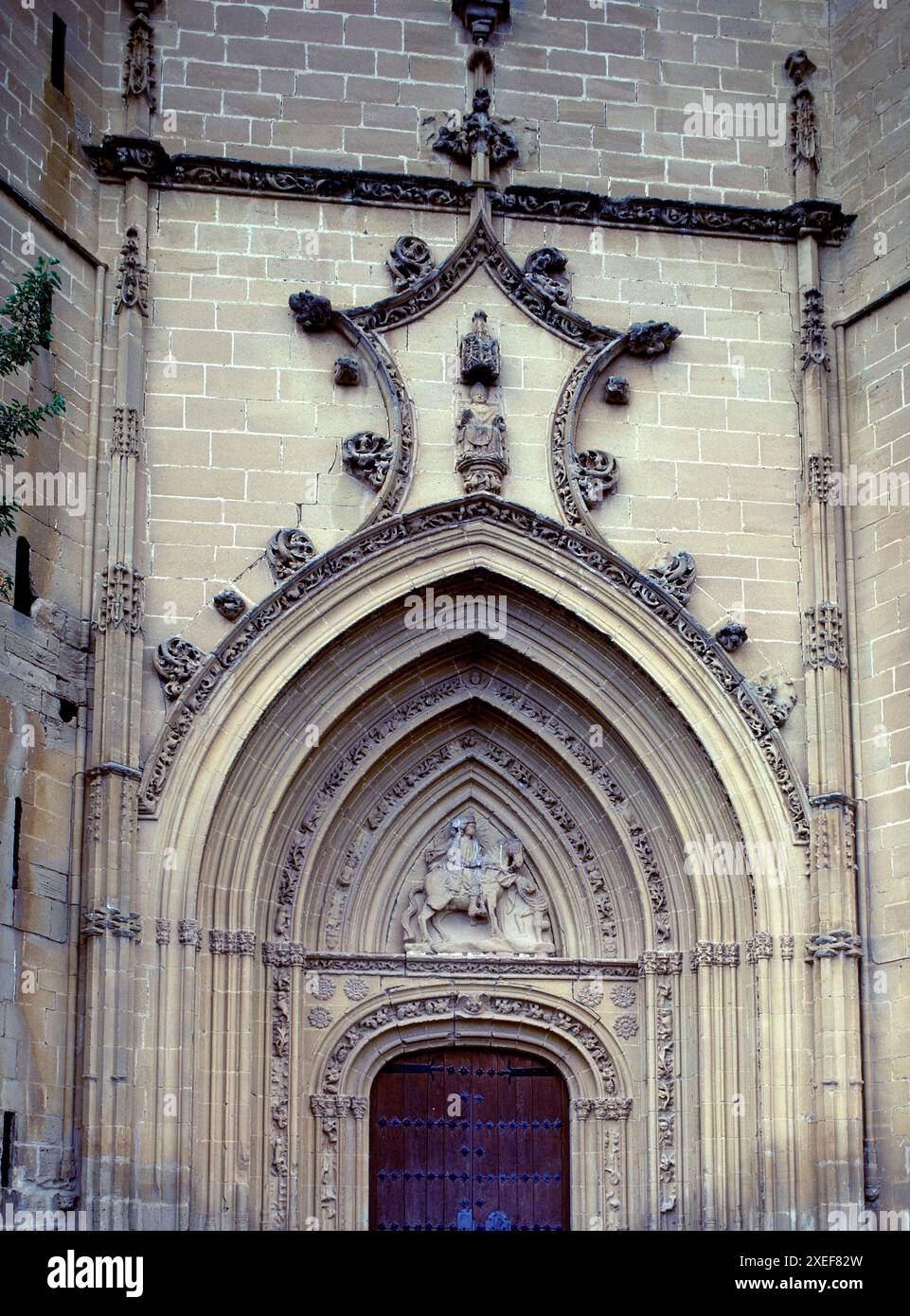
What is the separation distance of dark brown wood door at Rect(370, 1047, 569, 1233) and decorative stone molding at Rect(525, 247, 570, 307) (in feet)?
21.8

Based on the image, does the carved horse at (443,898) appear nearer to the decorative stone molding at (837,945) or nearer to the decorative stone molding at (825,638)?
the decorative stone molding at (837,945)

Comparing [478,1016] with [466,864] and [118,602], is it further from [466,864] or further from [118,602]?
[118,602]

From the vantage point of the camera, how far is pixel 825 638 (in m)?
18.7

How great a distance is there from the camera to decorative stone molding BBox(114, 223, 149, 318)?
18641mm

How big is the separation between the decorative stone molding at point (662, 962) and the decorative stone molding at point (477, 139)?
706 cm

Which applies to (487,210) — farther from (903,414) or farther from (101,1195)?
(101,1195)

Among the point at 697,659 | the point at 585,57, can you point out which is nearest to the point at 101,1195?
the point at 697,659

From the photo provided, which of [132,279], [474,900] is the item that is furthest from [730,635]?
[132,279]

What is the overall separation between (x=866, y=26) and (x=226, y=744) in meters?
8.82

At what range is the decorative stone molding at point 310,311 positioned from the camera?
18969mm

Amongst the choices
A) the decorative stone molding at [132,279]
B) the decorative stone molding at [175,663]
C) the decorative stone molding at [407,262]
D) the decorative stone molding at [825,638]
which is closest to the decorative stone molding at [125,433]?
the decorative stone molding at [132,279]

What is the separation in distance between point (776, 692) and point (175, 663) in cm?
507

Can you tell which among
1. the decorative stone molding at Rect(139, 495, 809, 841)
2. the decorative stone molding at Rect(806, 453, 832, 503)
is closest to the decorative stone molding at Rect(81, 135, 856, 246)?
the decorative stone molding at Rect(806, 453, 832, 503)

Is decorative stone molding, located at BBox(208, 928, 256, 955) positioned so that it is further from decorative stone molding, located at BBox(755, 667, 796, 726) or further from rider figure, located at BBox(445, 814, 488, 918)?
decorative stone molding, located at BBox(755, 667, 796, 726)
